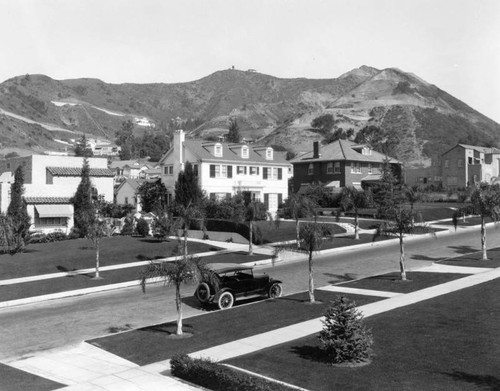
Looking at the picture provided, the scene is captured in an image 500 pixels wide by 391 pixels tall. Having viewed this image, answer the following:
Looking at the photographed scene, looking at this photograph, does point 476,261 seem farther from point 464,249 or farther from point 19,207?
point 19,207

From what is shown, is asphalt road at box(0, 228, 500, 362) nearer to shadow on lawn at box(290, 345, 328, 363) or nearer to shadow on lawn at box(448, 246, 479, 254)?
shadow on lawn at box(448, 246, 479, 254)

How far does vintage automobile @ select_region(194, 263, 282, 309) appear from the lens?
2305cm

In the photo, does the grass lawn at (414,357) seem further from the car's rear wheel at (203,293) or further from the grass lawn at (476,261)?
the grass lawn at (476,261)

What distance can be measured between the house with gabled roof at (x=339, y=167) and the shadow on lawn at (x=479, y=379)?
57.4 meters

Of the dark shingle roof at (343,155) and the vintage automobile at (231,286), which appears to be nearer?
the vintage automobile at (231,286)

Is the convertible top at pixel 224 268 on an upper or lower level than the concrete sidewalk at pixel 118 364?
upper

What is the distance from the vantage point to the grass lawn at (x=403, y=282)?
→ 24892 millimetres

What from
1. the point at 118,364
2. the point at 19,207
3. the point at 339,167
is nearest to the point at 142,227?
the point at 19,207

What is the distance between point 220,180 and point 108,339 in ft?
136

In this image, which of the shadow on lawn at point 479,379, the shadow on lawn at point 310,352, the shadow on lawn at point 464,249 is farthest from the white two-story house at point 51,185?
the shadow on lawn at point 479,379

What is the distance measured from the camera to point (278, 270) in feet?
109

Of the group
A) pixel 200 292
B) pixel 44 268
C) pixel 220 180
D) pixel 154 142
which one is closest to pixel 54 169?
pixel 220 180

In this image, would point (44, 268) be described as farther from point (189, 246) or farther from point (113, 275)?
point (189, 246)

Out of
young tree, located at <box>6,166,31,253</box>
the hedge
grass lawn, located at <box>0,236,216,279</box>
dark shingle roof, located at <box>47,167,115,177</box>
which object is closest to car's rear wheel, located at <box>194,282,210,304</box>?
grass lawn, located at <box>0,236,216,279</box>
